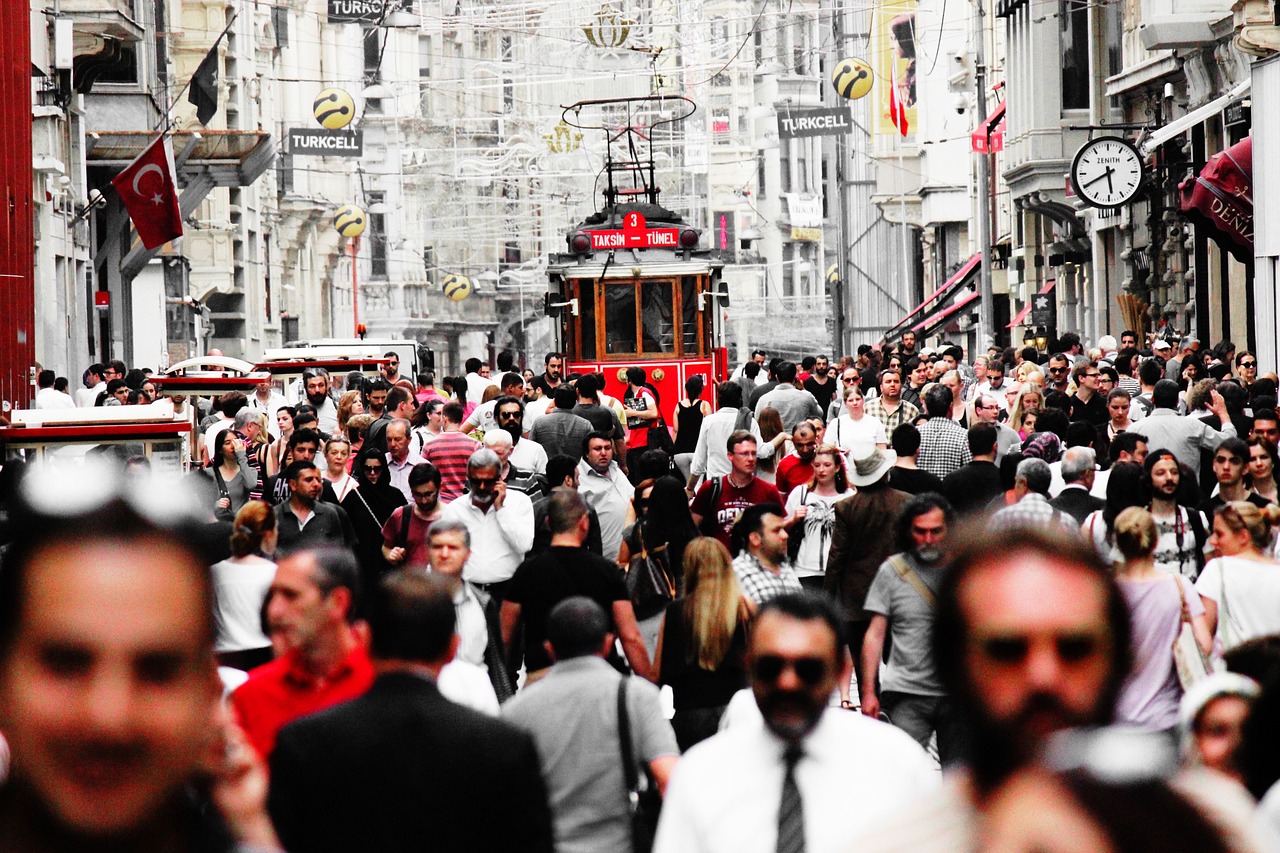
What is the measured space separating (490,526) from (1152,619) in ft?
12.2

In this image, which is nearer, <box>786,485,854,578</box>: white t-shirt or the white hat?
the white hat

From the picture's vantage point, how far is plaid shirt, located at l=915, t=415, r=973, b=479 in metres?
12.4

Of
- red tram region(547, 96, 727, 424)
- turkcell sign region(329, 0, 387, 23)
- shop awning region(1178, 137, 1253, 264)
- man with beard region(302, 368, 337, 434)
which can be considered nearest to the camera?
man with beard region(302, 368, 337, 434)

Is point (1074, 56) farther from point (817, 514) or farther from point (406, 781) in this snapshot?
point (406, 781)

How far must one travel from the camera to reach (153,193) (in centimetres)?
3152

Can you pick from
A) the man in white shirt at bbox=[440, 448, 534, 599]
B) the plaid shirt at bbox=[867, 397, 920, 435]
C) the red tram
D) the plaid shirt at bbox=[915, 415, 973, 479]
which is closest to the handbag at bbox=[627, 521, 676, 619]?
the man in white shirt at bbox=[440, 448, 534, 599]

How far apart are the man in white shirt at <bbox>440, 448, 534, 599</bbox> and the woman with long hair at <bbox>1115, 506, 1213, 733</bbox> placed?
3410 mm

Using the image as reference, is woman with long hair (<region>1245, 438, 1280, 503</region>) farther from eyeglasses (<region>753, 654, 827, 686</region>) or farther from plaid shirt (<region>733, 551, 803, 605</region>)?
eyeglasses (<region>753, 654, 827, 686</region>)

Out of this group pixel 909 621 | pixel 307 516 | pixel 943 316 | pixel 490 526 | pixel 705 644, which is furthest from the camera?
pixel 943 316

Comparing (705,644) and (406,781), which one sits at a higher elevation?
(406,781)

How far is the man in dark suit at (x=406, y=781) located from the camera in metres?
3.53

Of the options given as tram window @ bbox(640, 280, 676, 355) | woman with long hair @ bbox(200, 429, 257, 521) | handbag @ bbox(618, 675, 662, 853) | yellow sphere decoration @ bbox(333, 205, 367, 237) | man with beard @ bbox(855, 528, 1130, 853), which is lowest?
handbag @ bbox(618, 675, 662, 853)

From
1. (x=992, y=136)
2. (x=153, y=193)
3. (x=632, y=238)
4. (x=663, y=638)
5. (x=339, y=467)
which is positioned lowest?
(x=663, y=638)

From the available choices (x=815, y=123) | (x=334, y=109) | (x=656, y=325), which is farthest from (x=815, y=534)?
(x=334, y=109)
